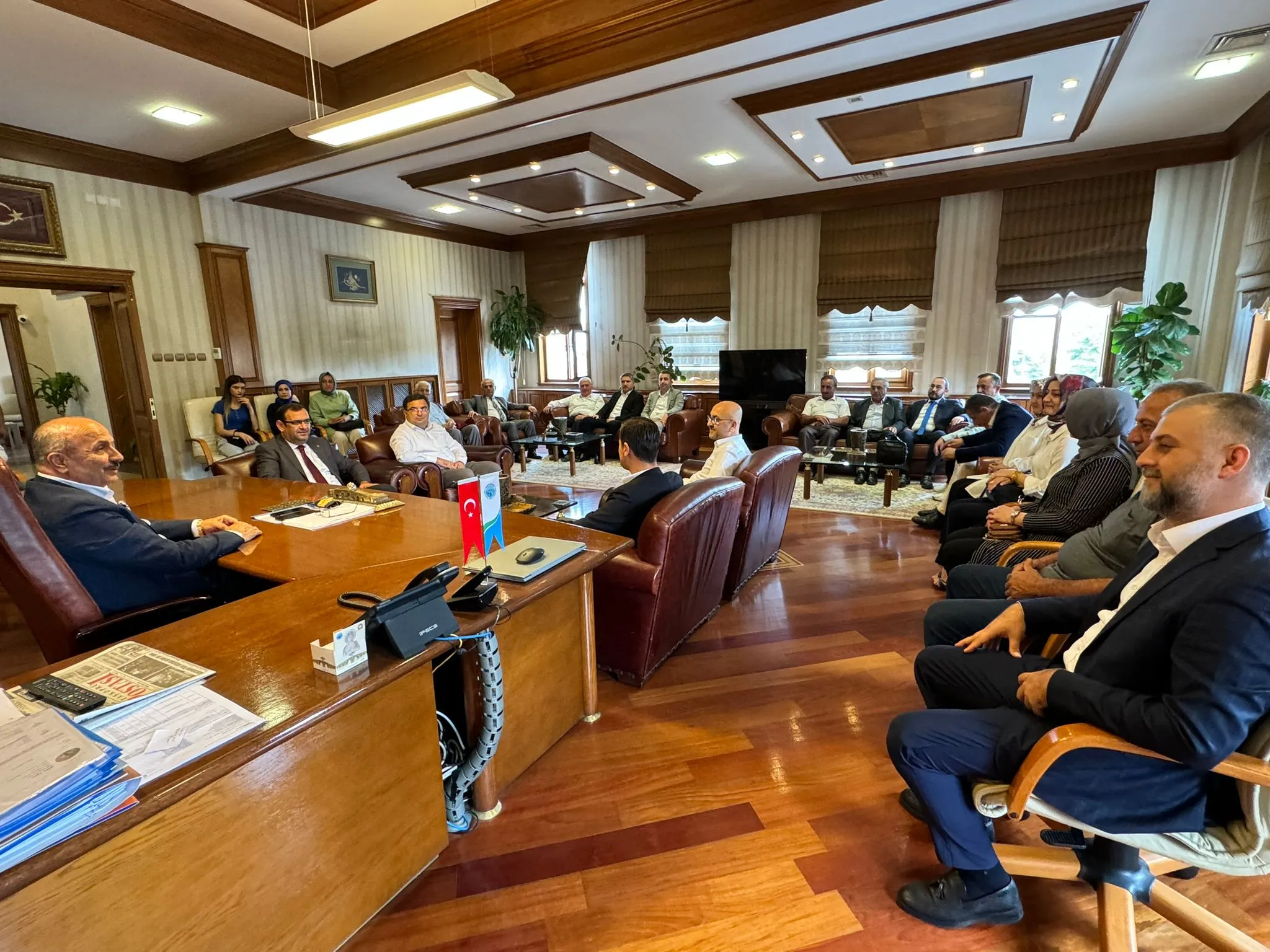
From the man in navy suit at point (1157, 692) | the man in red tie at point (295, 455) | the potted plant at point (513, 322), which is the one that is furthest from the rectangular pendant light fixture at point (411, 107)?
the potted plant at point (513, 322)

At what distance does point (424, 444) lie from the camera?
15.2ft

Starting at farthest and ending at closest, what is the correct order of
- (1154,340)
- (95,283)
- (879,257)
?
(879,257) → (1154,340) → (95,283)

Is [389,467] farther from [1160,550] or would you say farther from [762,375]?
[762,375]

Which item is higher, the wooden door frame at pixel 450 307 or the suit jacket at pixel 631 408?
the wooden door frame at pixel 450 307

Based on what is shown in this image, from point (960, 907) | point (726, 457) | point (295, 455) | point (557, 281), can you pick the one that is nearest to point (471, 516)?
point (960, 907)

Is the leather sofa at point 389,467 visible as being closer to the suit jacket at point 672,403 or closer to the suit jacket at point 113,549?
the suit jacket at point 113,549

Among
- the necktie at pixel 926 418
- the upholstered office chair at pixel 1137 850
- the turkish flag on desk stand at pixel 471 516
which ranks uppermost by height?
the turkish flag on desk stand at pixel 471 516

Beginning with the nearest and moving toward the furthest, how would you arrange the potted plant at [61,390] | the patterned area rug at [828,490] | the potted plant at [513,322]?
the patterned area rug at [828,490] → the potted plant at [61,390] → the potted plant at [513,322]

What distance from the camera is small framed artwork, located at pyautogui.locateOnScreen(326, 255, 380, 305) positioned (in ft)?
→ 22.9

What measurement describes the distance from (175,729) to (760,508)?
103 inches

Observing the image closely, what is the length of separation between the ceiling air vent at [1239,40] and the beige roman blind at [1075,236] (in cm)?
233

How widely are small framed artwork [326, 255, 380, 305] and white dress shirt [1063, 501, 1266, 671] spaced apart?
25.0 feet

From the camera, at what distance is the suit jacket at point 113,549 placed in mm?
1811

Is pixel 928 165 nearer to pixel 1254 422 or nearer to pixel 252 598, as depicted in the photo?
pixel 1254 422
